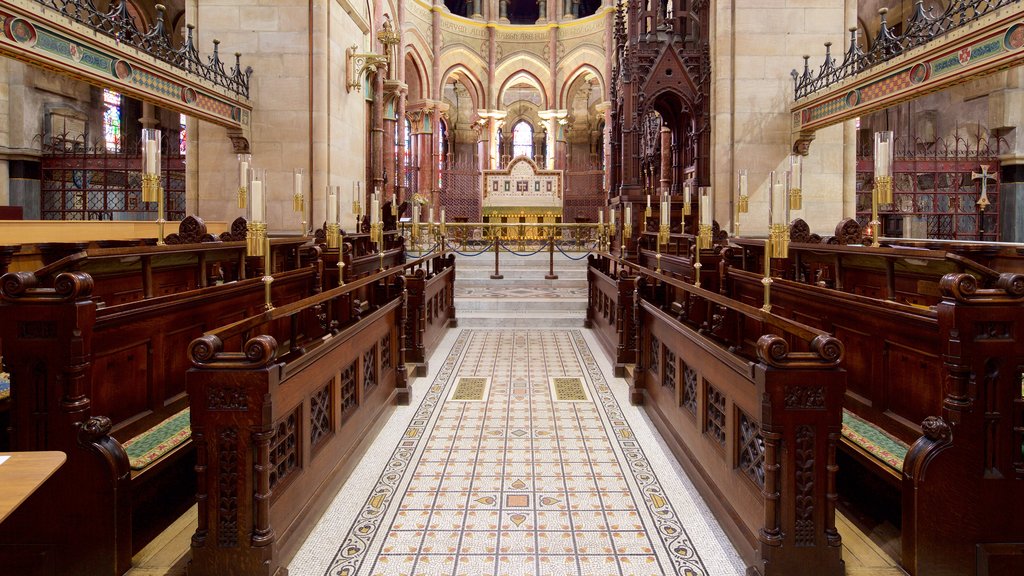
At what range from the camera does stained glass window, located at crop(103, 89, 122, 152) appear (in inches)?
642

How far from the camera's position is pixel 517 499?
343cm

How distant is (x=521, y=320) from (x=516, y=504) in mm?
5959

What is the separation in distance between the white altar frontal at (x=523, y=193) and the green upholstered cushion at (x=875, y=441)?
1602cm

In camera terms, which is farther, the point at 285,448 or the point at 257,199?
the point at 257,199

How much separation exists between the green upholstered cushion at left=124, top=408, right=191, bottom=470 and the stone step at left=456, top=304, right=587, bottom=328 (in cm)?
600

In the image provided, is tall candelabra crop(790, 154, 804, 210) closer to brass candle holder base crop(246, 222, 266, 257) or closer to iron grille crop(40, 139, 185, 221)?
brass candle holder base crop(246, 222, 266, 257)

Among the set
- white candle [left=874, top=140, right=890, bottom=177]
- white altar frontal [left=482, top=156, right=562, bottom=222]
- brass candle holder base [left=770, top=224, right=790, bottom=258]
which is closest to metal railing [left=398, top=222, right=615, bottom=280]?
white altar frontal [left=482, top=156, right=562, bottom=222]

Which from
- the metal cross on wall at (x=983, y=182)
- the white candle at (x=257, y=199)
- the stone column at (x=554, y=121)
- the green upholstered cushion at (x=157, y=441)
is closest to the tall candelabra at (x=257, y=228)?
the white candle at (x=257, y=199)

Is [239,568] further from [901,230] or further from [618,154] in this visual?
[901,230]

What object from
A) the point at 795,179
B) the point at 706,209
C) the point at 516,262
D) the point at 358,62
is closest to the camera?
the point at 795,179

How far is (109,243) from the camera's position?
578 cm

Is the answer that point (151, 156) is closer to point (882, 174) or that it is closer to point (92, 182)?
point (882, 174)

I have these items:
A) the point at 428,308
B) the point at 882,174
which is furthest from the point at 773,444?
the point at 428,308

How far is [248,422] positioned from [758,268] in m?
5.47
